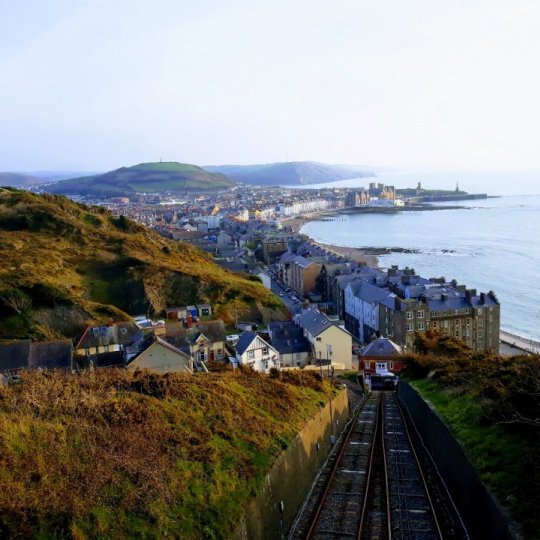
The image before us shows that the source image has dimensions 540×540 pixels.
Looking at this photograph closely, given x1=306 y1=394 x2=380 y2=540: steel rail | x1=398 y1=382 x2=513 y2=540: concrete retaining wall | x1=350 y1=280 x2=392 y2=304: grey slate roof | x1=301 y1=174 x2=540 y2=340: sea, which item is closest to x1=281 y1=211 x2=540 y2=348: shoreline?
x1=301 y1=174 x2=540 y2=340: sea

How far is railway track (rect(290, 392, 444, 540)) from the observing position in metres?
12.0

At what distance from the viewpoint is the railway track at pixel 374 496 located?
12.0m

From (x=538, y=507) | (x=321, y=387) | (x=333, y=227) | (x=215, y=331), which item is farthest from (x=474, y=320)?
(x=333, y=227)

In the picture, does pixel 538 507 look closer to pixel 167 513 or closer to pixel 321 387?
pixel 167 513

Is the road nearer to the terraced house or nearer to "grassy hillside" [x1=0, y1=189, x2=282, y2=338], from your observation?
"grassy hillside" [x1=0, y1=189, x2=282, y2=338]

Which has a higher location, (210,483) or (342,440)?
(210,483)

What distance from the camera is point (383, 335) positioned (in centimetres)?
4106

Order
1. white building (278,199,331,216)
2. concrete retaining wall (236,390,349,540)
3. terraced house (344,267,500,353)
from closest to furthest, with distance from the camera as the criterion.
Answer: concrete retaining wall (236,390,349,540), terraced house (344,267,500,353), white building (278,199,331,216)

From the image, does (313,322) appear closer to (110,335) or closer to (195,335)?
(195,335)

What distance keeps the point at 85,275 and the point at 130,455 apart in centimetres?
3468

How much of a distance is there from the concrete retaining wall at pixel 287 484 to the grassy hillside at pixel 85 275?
2001 cm

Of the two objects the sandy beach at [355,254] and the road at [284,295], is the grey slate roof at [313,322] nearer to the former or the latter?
the road at [284,295]

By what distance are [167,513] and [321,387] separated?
473 inches

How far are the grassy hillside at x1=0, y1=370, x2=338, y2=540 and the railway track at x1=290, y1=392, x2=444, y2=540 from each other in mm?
1666
